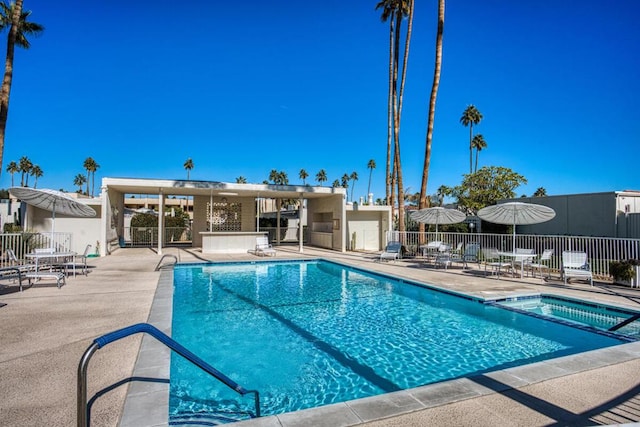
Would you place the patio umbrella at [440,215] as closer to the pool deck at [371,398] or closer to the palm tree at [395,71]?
the palm tree at [395,71]

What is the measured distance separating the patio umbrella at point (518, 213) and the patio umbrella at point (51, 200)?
12661mm

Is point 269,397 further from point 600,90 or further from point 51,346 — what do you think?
point 600,90

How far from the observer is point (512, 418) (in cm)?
262

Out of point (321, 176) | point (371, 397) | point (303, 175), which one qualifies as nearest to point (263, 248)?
point (371, 397)

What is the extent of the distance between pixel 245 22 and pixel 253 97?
8209 mm

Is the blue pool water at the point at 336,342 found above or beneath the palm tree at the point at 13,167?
beneath

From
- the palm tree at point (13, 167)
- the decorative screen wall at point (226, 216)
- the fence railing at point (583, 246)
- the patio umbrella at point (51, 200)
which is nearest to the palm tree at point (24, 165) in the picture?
the palm tree at point (13, 167)

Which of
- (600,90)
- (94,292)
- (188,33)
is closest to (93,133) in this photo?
(188,33)

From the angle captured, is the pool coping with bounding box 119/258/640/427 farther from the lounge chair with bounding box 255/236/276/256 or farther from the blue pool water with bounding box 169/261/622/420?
the lounge chair with bounding box 255/236/276/256

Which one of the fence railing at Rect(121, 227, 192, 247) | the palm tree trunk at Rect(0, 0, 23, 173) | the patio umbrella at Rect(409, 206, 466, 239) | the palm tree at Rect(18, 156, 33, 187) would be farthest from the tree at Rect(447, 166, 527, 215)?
the palm tree at Rect(18, 156, 33, 187)

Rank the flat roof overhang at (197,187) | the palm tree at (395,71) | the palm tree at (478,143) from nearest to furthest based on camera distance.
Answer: the flat roof overhang at (197,187) → the palm tree at (395,71) → the palm tree at (478,143)

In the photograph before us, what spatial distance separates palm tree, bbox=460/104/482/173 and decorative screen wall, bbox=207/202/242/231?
34.0 meters

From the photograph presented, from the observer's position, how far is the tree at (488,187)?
22547 mm

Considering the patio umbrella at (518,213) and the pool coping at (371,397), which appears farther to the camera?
the patio umbrella at (518,213)
